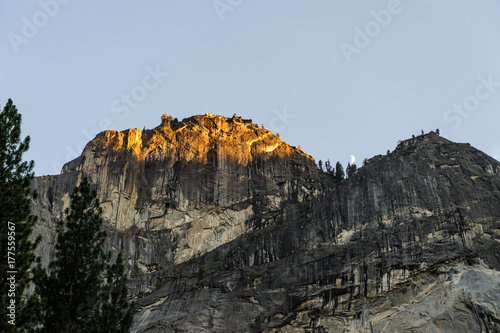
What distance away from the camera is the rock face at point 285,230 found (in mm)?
71000

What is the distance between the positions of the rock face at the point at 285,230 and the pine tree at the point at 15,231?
138 feet

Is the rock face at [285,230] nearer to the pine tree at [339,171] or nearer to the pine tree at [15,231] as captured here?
the pine tree at [339,171]

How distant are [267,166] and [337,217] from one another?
25763mm

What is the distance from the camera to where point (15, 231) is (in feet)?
113

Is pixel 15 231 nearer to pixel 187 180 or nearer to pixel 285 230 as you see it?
pixel 285 230

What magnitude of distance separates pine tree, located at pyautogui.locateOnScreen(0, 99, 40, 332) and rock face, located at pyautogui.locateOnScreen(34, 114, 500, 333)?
41941 millimetres

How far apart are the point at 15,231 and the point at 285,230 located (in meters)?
55.3

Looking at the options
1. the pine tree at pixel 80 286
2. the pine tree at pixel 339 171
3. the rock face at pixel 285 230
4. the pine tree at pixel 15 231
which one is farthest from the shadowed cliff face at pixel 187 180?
the pine tree at pixel 15 231

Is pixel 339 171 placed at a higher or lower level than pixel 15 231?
higher

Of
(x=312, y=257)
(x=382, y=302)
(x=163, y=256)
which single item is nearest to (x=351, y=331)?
(x=382, y=302)

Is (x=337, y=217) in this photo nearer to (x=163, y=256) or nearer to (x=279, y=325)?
(x=279, y=325)
